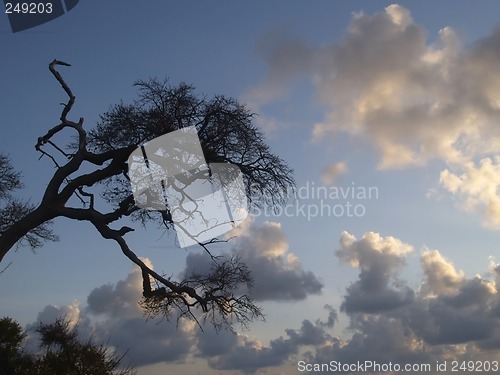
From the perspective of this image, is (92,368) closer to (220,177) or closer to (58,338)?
(58,338)

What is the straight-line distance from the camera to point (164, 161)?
19.2 metres

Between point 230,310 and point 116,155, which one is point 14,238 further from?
point 230,310

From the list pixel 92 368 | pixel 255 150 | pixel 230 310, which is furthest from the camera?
pixel 255 150

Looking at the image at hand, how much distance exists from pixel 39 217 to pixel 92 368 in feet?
15.2

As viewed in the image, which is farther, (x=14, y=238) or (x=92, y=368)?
(x=14, y=238)

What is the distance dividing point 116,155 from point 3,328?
5.58 m

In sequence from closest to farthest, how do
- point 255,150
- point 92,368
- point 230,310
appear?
point 92,368
point 230,310
point 255,150

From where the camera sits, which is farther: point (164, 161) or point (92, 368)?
point (164, 161)

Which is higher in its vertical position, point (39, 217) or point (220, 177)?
point (220, 177)

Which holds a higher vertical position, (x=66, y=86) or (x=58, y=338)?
(x=66, y=86)

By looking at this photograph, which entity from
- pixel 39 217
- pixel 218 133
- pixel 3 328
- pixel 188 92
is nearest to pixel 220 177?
pixel 218 133

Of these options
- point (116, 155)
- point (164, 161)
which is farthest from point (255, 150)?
point (116, 155)

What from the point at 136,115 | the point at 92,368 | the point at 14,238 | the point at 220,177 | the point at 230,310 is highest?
the point at 136,115

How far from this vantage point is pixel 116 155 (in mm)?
19516
